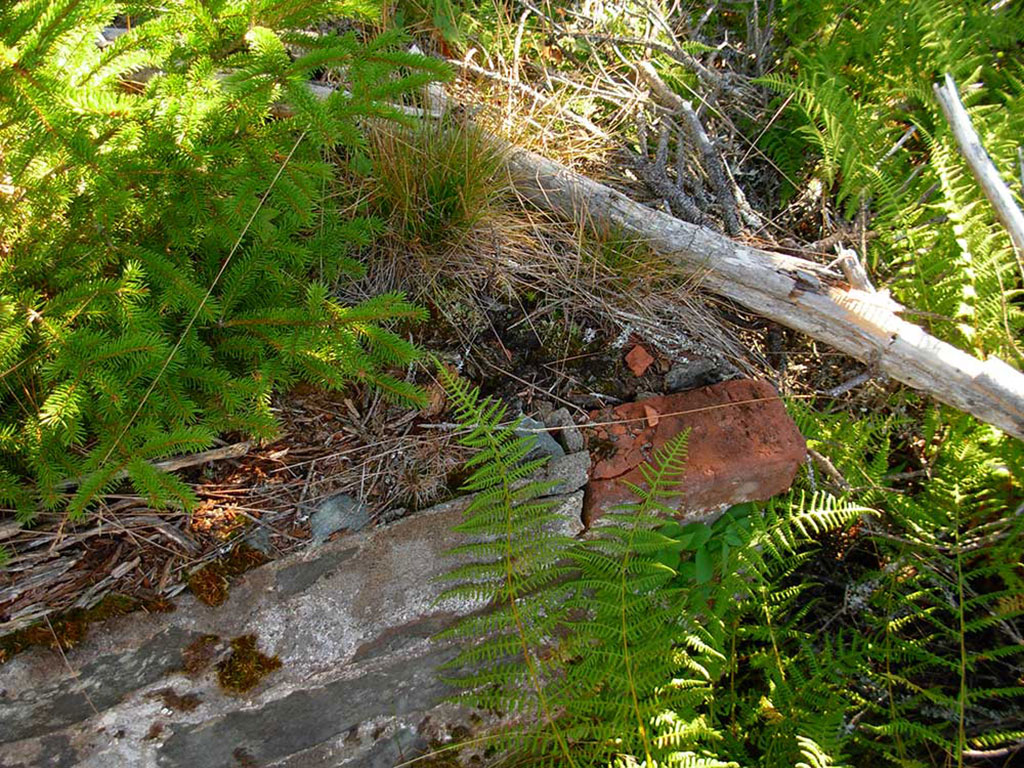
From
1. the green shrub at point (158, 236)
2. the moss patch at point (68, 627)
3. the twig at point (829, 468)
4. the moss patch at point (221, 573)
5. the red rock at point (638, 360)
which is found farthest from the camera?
the twig at point (829, 468)

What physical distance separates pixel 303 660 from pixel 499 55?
2739 millimetres

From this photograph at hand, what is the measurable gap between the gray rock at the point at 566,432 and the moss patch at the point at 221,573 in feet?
3.58

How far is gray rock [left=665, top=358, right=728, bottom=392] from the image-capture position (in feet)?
9.34

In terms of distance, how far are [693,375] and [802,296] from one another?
52 centimetres

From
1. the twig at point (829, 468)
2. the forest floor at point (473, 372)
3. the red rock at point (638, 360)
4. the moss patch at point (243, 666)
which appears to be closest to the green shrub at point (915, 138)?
the forest floor at point (473, 372)

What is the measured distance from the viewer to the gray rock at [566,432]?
8.48 feet

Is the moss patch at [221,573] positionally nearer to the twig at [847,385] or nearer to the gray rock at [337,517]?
the gray rock at [337,517]

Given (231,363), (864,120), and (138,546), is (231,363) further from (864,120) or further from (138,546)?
(864,120)

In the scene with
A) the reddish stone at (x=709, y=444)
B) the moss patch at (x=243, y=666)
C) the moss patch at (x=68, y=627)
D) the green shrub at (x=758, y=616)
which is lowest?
the green shrub at (x=758, y=616)

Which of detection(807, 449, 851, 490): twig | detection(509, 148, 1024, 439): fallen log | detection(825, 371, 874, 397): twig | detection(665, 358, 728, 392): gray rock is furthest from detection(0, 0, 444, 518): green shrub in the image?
detection(825, 371, 874, 397): twig

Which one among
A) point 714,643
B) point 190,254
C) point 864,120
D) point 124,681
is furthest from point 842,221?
point 124,681

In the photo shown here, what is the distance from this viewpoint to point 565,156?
3189 millimetres

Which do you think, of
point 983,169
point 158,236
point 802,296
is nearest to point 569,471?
point 802,296

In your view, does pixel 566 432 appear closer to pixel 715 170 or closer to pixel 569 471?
pixel 569 471
